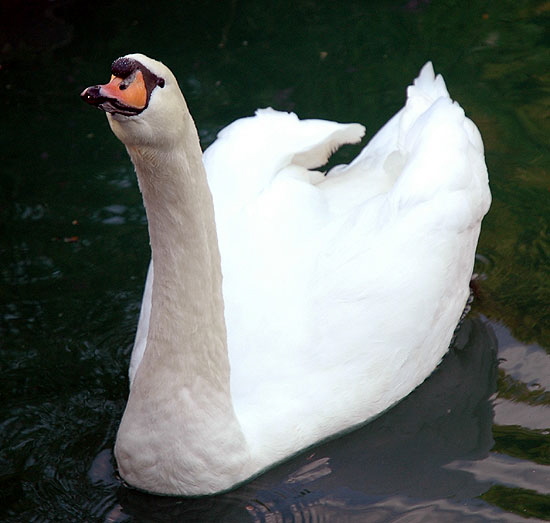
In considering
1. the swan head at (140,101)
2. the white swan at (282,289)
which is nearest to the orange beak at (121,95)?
the swan head at (140,101)

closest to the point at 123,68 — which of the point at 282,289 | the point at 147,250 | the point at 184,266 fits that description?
the point at 184,266

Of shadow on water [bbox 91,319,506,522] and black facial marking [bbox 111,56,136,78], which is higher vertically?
black facial marking [bbox 111,56,136,78]

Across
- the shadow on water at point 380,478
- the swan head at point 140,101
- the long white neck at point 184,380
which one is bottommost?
the shadow on water at point 380,478

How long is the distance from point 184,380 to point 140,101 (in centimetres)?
139

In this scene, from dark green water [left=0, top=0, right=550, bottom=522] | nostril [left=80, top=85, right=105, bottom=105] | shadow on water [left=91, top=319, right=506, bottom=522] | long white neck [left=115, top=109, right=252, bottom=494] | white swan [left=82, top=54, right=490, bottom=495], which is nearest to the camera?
nostril [left=80, top=85, right=105, bottom=105]

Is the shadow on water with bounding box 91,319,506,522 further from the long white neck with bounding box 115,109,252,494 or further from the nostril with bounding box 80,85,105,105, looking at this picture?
the nostril with bounding box 80,85,105,105

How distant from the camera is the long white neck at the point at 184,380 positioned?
3529 millimetres

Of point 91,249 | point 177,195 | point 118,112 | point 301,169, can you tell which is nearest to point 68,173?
point 91,249

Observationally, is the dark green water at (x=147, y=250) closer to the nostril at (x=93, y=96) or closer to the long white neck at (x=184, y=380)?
the long white neck at (x=184, y=380)

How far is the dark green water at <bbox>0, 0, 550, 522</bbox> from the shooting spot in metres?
4.16

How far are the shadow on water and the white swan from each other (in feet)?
0.35

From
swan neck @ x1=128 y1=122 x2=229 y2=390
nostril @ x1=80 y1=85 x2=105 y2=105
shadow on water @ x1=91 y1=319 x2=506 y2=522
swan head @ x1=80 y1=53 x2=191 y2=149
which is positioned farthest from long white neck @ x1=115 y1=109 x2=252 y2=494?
nostril @ x1=80 y1=85 x2=105 y2=105

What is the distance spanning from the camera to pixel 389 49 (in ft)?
24.8

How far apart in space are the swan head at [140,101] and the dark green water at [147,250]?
1.73 m
